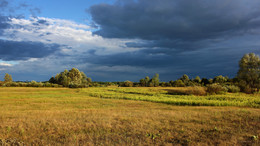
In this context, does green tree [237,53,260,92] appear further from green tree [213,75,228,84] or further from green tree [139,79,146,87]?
green tree [139,79,146,87]

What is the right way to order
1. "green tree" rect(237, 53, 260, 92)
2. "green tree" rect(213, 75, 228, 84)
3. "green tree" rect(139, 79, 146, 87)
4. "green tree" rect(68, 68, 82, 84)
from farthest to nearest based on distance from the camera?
1. "green tree" rect(139, 79, 146, 87)
2. "green tree" rect(68, 68, 82, 84)
3. "green tree" rect(213, 75, 228, 84)
4. "green tree" rect(237, 53, 260, 92)

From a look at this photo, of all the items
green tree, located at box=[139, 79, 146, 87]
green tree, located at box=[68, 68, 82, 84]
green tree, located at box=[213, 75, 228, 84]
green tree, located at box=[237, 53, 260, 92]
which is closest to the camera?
green tree, located at box=[237, 53, 260, 92]

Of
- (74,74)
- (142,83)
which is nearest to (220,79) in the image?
(142,83)

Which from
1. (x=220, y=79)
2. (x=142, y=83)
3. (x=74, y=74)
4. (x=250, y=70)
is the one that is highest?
(x=74, y=74)

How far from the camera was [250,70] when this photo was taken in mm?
51125

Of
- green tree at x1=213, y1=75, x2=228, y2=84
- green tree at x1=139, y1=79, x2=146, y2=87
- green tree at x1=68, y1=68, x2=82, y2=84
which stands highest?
green tree at x1=68, y1=68, x2=82, y2=84

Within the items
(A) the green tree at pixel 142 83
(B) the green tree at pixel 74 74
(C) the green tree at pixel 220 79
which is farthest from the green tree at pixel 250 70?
(B) the green tree at pixel 74 74

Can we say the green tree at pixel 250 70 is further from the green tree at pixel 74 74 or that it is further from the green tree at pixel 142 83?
the green tree at pixel 74 74

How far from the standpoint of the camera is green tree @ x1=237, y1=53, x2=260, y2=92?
161 feet

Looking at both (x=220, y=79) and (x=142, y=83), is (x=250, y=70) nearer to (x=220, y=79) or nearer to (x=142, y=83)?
(x=220, y=79)

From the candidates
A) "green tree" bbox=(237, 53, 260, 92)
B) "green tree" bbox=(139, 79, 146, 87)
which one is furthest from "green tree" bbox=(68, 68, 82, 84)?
"green tree" bbox=(237, 53, 260, 92)

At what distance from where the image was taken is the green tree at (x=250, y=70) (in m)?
49.2

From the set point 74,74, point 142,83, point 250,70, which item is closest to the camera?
point 250,70

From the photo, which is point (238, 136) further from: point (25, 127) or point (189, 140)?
point (25, 127)
